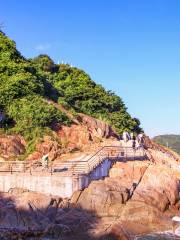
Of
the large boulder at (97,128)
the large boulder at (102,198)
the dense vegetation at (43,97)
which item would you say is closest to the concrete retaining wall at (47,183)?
the large boulder at (102,198)

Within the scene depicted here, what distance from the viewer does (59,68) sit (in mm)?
68750

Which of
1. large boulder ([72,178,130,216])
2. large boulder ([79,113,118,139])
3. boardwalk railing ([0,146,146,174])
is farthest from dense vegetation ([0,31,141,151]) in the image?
large boulder ([72,178,130,216])

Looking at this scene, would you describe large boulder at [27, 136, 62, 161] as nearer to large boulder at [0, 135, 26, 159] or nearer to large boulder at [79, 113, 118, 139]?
large boulder at [0, 135, 26, 159]

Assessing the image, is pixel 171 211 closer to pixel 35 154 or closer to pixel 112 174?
pixel 112 174

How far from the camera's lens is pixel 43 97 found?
46344mm

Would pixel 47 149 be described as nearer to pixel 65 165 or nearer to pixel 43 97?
pixel 65 165

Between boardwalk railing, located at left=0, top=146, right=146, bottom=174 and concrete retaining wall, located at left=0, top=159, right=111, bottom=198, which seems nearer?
concrete retaining wall, located at left=0, top=159, right=111, bottom=198

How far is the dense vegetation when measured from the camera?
41.5 m

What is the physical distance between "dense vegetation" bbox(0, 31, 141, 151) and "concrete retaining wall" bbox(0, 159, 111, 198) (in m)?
7.76

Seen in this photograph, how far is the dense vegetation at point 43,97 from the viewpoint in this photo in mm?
41500

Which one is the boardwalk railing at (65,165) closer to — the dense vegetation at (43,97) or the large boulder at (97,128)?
the dense vegetation at (43,97)

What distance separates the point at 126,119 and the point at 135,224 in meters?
31.1

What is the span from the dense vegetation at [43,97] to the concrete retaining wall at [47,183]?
7757 mm


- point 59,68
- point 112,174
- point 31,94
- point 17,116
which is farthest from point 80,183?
point 59,68
